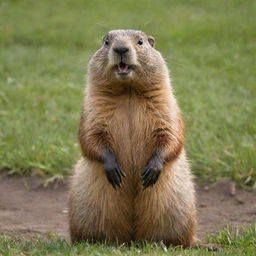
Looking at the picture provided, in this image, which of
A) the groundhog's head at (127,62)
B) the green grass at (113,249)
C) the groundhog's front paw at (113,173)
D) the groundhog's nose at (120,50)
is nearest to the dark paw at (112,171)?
the groundhog's front paw at (113,173)

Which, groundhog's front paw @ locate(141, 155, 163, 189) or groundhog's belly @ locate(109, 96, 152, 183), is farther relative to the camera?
groundhog's belly @ locate(109, 96, 152, 183)

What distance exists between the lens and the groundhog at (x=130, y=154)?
521cm

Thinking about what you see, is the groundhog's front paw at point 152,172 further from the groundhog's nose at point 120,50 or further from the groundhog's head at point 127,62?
the groundhog's nose at point 120,50

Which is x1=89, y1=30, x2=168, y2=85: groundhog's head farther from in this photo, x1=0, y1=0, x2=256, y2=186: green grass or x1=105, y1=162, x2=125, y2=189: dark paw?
x1=0, y1=0, x2=256, y2=186: green grass

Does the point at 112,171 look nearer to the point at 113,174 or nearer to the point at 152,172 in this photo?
the point at 113,174

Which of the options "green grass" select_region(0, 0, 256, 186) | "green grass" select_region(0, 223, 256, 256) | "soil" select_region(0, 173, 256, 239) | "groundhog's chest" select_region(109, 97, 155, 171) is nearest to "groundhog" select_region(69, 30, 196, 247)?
"groundhog's chest" select_region(109, 97, 155, 171)

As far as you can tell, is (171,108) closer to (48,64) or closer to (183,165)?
(183,165)

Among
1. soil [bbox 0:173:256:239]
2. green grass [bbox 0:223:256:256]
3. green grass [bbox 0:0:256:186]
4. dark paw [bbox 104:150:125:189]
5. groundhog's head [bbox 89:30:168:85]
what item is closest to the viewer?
green grass [bbox 0:223:256:256]

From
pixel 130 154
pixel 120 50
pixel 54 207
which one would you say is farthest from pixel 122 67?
pixel 54 207

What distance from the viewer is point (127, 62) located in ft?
17.0

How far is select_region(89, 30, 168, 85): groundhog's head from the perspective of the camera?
518 cm

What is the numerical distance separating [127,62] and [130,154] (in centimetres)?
61

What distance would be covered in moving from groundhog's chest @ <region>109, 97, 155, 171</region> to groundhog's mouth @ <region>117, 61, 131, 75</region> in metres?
0.25

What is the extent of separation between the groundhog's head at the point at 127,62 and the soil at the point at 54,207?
1383mm
